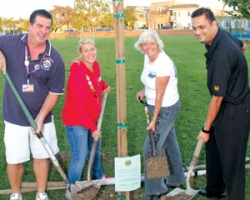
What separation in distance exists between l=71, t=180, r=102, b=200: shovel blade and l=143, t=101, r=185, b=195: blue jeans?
586 mm

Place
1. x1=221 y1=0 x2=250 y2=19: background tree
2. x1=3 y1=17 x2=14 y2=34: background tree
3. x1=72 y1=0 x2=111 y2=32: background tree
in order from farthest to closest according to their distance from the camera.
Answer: x1=3 y1=17 x2=14 y2=34: background tree
x1=72 y1=0 x2=111 y2=32: background tree
x1=221 y1=0 x2=250 y2=19: background tree

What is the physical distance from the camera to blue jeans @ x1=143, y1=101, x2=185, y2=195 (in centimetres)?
401

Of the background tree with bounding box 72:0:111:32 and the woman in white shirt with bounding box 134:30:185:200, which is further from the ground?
the background tree with bounding box 72:0:111:32

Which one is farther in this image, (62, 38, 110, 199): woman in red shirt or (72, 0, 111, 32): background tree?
(72, 0, 111, 32): background tree

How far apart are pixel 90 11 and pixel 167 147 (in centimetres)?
3050

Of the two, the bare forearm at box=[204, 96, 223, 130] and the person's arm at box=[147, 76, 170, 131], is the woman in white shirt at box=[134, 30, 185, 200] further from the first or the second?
the bare forearm at box=[204, 96, 223, 130]

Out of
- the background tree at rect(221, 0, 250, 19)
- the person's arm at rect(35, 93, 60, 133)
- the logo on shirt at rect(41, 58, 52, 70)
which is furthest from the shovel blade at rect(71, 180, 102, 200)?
the background tree at rect(221, 0, 250, 19)

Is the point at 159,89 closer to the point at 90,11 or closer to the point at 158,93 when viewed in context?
the point at 158,93

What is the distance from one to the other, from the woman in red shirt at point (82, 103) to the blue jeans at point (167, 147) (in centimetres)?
64

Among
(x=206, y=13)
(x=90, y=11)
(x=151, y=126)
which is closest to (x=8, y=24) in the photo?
(x=90, y=11)

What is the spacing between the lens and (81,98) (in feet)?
12.8

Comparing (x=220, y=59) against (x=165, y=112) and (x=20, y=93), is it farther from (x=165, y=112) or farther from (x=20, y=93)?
(x=20, y=93)

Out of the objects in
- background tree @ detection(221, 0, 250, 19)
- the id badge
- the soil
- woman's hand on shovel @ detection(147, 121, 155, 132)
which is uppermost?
background tree @ detection(221, 0, 250, 19)

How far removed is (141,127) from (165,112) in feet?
10.1
